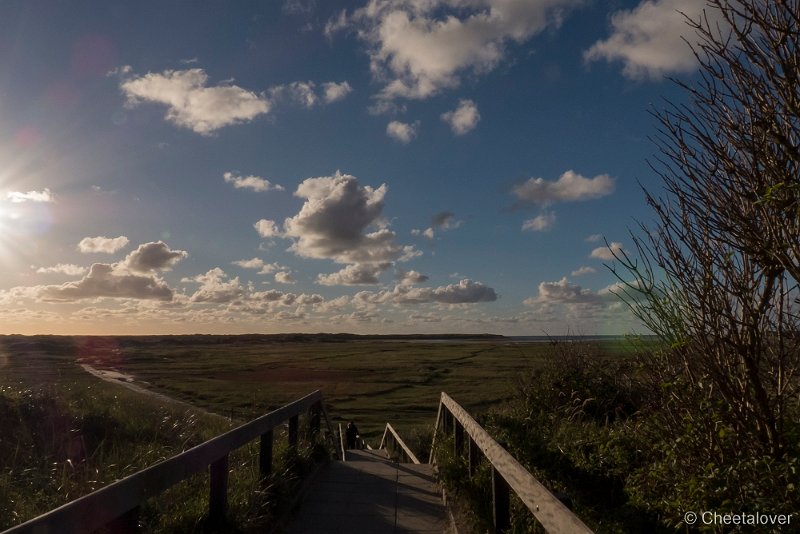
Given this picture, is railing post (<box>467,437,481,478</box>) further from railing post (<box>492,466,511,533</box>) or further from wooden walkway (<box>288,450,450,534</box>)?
railing post (<box>492,466,511,533</box>)

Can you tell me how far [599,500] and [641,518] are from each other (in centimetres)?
113

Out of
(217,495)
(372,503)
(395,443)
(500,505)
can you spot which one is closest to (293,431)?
(372,503)

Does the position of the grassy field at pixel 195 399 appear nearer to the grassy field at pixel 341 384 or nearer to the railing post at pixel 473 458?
the grassy field at pixel 341 384

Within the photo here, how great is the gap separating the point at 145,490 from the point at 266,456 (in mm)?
2993

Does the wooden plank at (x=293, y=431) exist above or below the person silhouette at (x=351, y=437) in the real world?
above

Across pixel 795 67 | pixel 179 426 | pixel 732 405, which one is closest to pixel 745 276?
pixel 732 405

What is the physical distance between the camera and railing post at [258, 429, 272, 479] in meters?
6.76

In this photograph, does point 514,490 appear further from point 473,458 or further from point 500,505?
point 473,458

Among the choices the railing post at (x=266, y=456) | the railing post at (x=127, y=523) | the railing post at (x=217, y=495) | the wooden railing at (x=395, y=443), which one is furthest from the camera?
the wooden railing at (x=395, y=443)

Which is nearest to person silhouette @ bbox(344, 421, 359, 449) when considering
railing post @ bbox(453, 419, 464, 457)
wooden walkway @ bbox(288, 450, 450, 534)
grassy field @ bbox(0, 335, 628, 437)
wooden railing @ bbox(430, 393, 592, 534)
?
grassy field @ bbox(0, 335, 628, 437)

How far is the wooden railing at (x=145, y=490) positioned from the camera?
3020 mm

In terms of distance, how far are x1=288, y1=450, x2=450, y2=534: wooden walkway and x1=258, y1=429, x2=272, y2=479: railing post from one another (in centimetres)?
57

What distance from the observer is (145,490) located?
390 centimetres

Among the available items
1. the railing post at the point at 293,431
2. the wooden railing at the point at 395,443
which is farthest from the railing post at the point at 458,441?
the wooden railing at the point at 395,443
